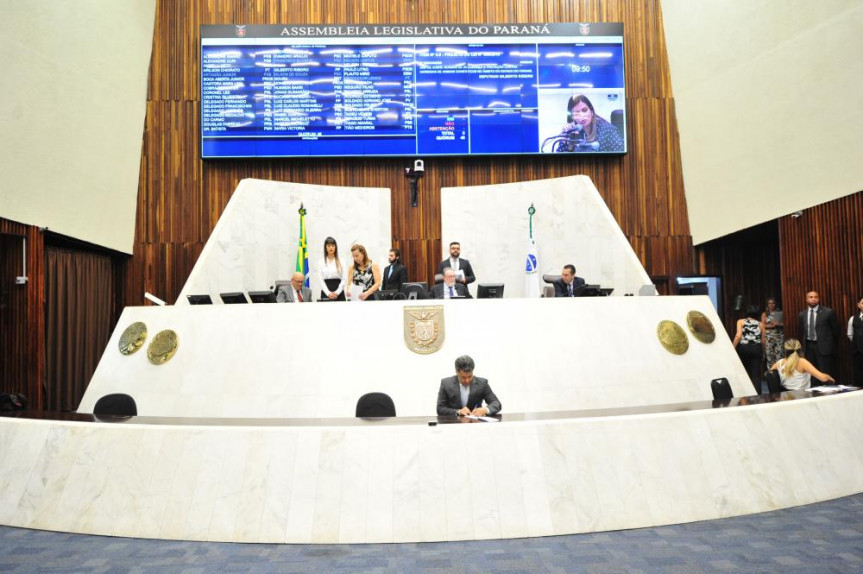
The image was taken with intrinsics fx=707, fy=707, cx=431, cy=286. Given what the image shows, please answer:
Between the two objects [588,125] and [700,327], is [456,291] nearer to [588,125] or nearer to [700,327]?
[700,327]

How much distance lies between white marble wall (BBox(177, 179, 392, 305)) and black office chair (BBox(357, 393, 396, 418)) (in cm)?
518

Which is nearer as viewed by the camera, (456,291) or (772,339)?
(456,291)

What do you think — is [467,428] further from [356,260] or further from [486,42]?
[486,42]

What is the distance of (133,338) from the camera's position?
26.1 feet

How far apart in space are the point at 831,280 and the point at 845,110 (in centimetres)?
224

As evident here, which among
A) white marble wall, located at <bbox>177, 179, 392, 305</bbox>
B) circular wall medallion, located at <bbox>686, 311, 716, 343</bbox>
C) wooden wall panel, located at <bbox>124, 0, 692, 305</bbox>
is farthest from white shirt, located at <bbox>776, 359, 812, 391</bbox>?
white marble wall, located at <bbox>177, 179, 392, 305</bbox>

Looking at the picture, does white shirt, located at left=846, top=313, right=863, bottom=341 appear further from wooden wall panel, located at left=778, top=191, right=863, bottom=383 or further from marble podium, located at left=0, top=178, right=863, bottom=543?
marble podium, located at left=0, top=178, right=863, bottom=543

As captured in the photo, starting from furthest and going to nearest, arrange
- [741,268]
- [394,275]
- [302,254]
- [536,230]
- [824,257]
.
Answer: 1. [741,268]
2. [536,230]
3. [302,254]
4. [824,257]
5. [394,275]

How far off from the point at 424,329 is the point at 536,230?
5.09 m

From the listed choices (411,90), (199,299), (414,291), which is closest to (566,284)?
(414,291)

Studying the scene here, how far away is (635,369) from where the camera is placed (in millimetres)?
7480

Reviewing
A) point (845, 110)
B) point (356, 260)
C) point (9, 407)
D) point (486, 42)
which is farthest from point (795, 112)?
point (9, 407)

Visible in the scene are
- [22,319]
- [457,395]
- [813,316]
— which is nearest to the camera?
[457,395]

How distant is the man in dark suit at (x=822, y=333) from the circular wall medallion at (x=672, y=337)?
2.20 m
